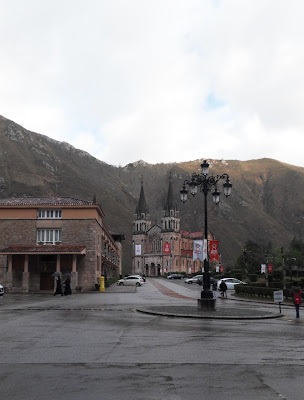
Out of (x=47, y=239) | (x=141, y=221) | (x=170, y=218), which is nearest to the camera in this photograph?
(x=47, y=239)

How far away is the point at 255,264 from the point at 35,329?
7234 cm

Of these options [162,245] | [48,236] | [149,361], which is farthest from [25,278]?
[162,245]

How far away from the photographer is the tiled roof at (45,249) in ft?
141

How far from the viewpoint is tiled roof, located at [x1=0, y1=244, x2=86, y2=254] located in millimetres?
42875

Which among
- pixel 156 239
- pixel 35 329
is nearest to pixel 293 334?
pixel 35 329

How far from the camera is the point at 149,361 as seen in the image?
29.9ft

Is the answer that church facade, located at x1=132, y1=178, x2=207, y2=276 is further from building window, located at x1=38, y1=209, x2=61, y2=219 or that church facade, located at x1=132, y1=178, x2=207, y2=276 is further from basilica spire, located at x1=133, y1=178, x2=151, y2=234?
building window, located at x1=38, y1=209, x2=61, y2=219

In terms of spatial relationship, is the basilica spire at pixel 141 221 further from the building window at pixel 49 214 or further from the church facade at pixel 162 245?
the building window at pixel 49 214

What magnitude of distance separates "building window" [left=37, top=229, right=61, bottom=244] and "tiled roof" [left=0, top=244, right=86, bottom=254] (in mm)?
1286

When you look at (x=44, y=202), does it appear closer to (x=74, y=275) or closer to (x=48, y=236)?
(x=48, y=236)

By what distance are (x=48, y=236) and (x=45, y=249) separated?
113 inches

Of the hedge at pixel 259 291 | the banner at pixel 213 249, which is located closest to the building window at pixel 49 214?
the banner at pixel 213 249

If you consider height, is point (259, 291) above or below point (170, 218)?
below

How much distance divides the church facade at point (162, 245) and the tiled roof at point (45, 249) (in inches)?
4094
